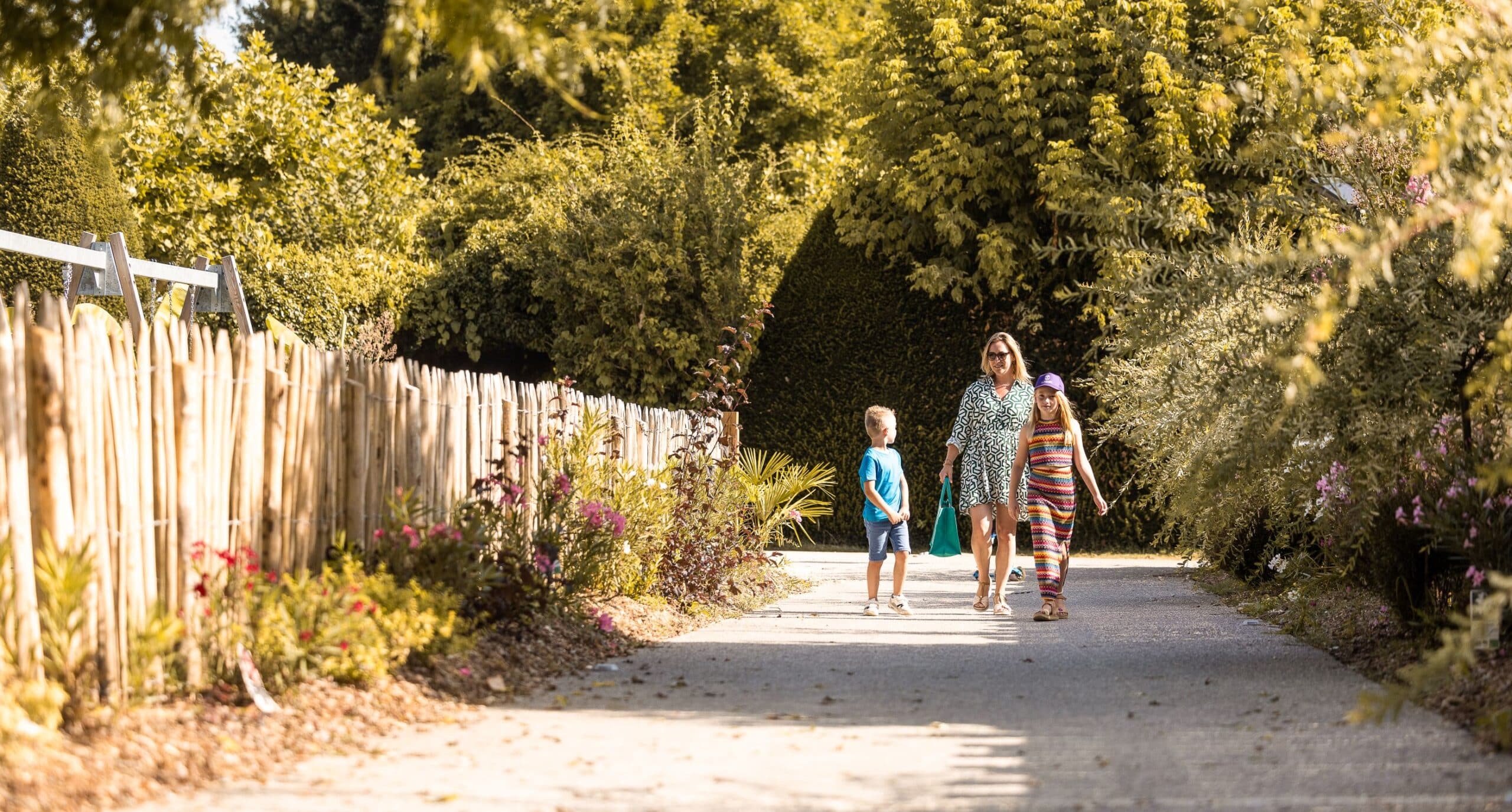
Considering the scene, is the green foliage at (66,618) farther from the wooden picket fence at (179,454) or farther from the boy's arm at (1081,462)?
the boy's arm at (1081,462)

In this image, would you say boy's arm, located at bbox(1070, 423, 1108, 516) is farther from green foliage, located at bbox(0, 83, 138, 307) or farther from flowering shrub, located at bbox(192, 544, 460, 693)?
green foliage, located at bbox(0, 83, 138, 307)

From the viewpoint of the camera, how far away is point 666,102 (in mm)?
26781

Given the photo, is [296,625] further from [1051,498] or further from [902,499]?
[902,499]

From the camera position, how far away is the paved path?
4523 millimetres

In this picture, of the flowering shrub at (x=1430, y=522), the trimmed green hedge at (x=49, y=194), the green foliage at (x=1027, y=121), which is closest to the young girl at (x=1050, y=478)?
the flowering shrub at (x=1430, y=522)

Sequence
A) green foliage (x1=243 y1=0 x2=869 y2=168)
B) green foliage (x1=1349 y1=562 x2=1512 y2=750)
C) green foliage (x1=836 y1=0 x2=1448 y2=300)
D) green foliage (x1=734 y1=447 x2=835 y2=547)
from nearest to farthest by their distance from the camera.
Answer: green foliage (x1=1349 y1=562 x2=1512 y2=750), green foliage (x1=734 y1=447 x2=835 y2=547), green foliage (x1=836 y1=0 x2=1448 y2=300), green foliage (x1=243 y1=0 x2=869 y2=168)

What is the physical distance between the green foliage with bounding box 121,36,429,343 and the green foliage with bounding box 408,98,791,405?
1097 millimetres

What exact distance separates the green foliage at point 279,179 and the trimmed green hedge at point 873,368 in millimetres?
5258

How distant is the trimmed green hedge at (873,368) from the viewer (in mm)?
18047

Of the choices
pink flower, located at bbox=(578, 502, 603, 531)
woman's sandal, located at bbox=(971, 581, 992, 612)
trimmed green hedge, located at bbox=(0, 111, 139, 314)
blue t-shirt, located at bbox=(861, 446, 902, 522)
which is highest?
trimmed green hedge, located at bbox=(0, 111, 139, 314)

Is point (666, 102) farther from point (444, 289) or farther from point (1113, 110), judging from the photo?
point (1113, 110)

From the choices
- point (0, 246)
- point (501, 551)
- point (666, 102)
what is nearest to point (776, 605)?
point (501, 551)

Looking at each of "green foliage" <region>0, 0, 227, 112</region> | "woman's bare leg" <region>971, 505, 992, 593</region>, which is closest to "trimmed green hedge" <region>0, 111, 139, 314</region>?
"woman's bare leg" <region>971, 505, 992, 593</region>

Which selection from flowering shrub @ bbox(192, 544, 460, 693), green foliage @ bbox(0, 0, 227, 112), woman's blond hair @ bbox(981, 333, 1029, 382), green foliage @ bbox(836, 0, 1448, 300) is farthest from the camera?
green foliage @ bbox(836, 0, 1448, 300)
